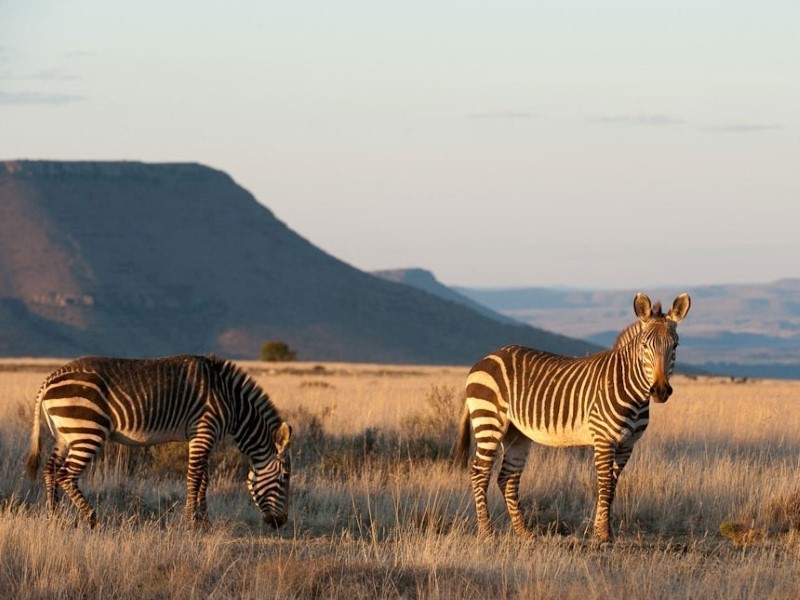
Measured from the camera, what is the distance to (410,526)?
11.9 metres

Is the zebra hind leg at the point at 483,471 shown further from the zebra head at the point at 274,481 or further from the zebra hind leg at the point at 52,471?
the zebra hind leg at the point at 52,471

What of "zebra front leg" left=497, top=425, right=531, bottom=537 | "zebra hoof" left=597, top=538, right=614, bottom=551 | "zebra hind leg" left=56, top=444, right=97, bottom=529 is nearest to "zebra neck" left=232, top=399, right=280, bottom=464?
"zebra hind leg" left=56, top=444, right=97, bottom=529

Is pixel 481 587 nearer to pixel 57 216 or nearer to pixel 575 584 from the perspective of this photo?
pixel 575 584

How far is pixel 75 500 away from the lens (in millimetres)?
12320

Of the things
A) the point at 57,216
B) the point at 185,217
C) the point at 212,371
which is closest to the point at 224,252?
the point at 185,217

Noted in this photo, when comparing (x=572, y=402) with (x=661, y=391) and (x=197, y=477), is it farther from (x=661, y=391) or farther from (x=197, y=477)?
(x=197, y=477)

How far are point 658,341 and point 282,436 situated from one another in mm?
3738

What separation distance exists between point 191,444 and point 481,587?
4.51 metres

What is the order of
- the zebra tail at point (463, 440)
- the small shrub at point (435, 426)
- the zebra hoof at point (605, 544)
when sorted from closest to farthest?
the zebra hoof at point (605, 544) → the zebra tail at point (463, 440) → the small shrub at point (435, 426)

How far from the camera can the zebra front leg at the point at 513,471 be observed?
12.5 meters

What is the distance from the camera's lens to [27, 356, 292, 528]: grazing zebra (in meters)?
12.5

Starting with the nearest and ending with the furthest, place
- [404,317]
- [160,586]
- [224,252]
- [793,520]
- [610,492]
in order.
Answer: [160,586]
[610,492]
[793,520]
[404,317]
[224,252]

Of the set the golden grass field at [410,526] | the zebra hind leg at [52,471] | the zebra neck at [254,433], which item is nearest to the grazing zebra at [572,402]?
the golden grass field at [410,526]

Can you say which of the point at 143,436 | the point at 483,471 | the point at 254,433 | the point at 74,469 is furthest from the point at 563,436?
the point at 74,469
